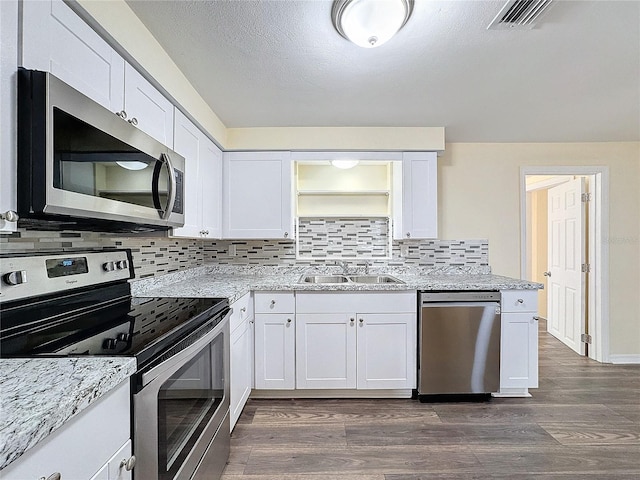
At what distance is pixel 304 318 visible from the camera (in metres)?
2.51

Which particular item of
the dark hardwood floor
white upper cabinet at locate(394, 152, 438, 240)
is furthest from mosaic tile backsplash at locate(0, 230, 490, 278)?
the dark hardwood floor

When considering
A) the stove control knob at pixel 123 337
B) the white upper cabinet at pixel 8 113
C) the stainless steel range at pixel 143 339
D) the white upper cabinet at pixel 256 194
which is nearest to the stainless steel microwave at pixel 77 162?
the white upper cabinet at pixel 8 113

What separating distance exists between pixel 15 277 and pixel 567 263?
4.66m

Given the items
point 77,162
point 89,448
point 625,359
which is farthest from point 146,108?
point 625,359

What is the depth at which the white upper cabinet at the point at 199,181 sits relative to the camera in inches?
80.1

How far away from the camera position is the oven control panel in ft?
3.75

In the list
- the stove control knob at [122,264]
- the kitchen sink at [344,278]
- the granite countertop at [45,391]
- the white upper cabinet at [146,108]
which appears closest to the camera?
the granite countertop at [45,391]

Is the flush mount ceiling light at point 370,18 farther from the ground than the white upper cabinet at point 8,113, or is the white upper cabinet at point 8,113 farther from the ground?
the flush mount ceiling light at point 370,18

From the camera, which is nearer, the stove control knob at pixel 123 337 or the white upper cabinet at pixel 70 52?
the white upper cabinet at pixel 70 52

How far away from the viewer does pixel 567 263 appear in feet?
12.3

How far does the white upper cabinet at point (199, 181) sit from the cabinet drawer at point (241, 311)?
1.77ft

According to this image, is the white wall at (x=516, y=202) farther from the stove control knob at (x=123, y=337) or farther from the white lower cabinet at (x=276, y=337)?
the stove control knob at (x=123, y=337)

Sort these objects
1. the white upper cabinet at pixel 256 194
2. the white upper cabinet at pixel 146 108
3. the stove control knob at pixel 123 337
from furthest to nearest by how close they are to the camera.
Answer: the white upper cabinet at pixel 256 194
the white upper cabinet at pixel 146 108
the stove control knob at pixel 123 337

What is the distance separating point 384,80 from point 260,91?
2.61 feet
